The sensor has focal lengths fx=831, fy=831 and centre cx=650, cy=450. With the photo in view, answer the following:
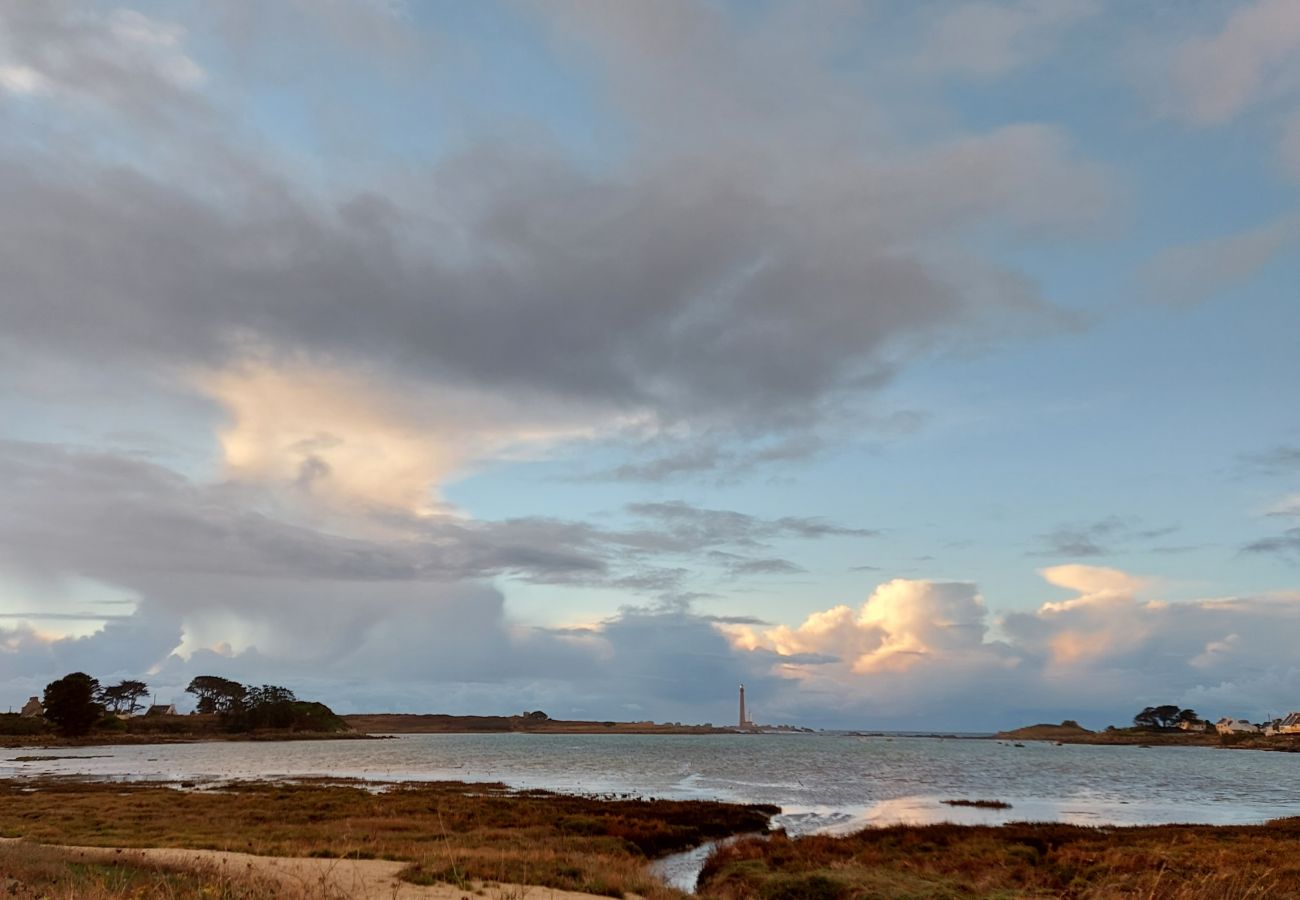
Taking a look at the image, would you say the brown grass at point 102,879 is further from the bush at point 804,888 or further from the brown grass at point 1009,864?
the bush at point 804,888

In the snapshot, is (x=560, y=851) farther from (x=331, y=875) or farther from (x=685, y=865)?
(x=331, y=875)

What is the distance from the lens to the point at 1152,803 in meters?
69.6

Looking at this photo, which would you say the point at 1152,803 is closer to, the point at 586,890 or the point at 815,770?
the point at 815,770

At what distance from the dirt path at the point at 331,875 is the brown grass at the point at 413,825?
3.51 feet

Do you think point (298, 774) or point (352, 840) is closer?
point (352, 840)

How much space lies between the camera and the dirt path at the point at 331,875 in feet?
62.2

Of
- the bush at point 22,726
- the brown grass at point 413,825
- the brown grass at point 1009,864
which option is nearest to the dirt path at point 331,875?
Result: the brown grass at point 413,825

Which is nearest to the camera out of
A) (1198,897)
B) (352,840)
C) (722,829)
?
(1198,897)

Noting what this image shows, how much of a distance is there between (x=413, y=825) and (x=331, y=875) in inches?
826

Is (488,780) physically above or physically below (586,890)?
below

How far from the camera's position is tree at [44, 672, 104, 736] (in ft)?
554

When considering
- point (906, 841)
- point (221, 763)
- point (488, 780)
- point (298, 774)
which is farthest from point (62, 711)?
point (906, 841)

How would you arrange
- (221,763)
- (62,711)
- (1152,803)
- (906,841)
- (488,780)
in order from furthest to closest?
(62,711) < (221,763) < (488,780) < (1152,803) < (906,841)

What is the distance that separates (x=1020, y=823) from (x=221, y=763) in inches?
3847
